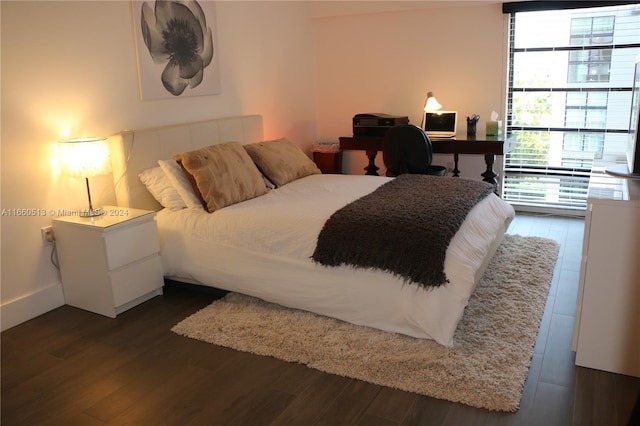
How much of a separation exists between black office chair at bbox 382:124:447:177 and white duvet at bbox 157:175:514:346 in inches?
34.4

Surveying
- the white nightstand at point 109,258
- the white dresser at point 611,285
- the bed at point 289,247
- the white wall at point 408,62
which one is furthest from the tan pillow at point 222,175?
the white wall at point 408,62

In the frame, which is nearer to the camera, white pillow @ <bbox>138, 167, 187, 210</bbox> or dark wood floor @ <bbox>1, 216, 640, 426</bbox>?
dark wood floor @ <bbox>1, 216, 640, 426</bbox>

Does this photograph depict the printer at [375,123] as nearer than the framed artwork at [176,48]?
No

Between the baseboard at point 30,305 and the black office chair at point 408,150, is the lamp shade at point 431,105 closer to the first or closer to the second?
the black office chair at point 408,150

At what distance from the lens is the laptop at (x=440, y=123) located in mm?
5027

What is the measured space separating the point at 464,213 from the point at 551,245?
140 centimetres

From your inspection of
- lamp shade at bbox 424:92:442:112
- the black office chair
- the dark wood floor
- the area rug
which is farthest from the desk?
the dark wood floor

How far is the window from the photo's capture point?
4656 mm

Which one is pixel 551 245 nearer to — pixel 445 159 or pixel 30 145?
pixel 445 159

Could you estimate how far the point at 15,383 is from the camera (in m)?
2.55

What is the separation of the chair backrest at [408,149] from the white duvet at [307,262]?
873 millimetres

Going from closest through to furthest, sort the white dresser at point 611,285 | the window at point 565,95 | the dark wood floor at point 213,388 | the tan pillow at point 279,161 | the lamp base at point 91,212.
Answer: the dark wood floor at point 213,388 → the white dresser at point 611,285 → the lamp base at point 91,212 → the tan pillow at point 279,161 → the window at point 565,95

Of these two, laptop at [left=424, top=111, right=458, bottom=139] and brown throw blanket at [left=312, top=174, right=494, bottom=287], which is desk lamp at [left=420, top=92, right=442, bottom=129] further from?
brown throw blanket at [left=312, top=174, right=494, bottom=287]

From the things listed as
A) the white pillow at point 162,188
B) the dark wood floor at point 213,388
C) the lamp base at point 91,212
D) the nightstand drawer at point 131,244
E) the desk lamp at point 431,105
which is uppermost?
the desk lamp at point 431,105
